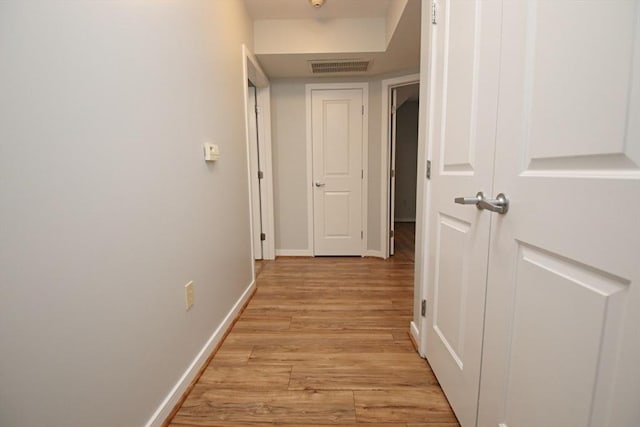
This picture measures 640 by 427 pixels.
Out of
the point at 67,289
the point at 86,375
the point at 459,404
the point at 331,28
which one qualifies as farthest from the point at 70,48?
the point at 331,28

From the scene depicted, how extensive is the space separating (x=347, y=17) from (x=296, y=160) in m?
1.54

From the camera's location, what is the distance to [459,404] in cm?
106

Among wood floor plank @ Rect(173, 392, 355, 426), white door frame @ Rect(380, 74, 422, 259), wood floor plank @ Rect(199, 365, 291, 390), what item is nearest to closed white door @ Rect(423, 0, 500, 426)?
wood floor plank @ Rect(173, 392, 355, 426)

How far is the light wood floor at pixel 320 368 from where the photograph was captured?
1140mm

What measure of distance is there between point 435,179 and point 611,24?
85 cm

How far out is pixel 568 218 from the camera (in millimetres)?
570

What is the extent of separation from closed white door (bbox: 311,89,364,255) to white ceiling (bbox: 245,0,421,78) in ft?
1.49

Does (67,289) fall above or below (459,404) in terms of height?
above

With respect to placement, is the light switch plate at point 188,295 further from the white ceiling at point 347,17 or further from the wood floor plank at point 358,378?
the white ceiling at point 347,17

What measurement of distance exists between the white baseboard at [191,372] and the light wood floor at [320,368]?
0.05 metres

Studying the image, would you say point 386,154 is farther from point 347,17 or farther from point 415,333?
point 415,333

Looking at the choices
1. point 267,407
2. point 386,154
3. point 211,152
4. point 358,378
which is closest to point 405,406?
point 358,378

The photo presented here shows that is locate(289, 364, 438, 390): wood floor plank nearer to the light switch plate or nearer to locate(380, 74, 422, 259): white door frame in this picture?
the light switch plate

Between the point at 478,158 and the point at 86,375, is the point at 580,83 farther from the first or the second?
the point at 86,375
